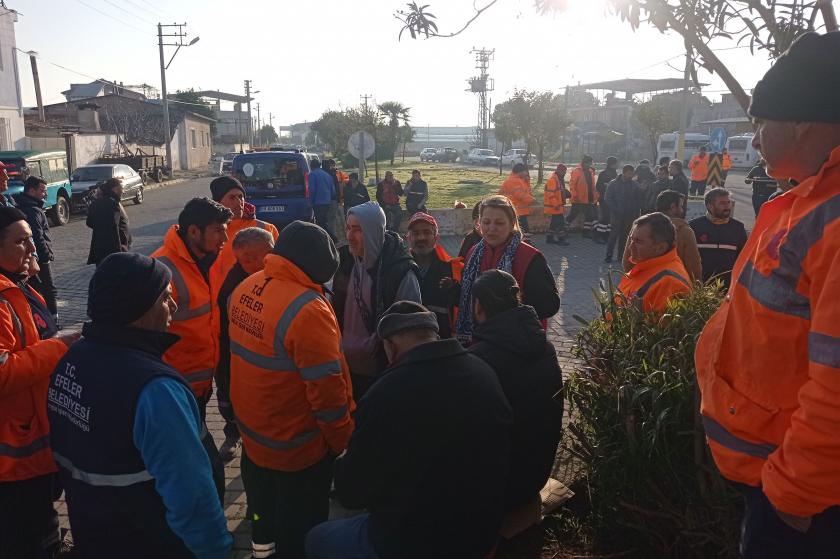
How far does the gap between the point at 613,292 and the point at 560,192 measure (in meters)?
10.8

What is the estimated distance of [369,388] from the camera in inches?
99.8

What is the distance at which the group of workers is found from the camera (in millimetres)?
1574

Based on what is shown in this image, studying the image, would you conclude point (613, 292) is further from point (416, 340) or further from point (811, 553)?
point (811, 553)

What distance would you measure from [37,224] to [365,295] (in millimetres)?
5715

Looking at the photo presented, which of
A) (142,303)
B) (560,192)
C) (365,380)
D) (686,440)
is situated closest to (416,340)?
(142,303)

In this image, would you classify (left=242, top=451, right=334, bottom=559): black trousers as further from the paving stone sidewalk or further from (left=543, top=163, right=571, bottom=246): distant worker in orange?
(left=543, top=163, right=571, bottom=246): distant worker in orange

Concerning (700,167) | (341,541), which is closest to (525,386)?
(341,541)

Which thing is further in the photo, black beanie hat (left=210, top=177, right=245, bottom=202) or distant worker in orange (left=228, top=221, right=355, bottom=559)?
black beanie hat (left=210, top=177, right=245, bottom=202)

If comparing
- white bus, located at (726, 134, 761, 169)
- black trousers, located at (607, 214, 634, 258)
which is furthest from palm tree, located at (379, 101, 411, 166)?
black trousers, located at (607, 214, 634, 258)

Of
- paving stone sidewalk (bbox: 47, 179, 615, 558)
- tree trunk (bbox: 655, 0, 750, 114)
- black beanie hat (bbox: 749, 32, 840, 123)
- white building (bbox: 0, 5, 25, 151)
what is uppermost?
white building (bbox: 0, 5, 25, 151)

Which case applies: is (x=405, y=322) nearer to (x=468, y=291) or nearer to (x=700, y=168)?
(x=468, y=291)

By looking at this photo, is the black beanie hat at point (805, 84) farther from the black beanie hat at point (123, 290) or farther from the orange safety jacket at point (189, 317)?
the orange safety jacket at point (189, 317)

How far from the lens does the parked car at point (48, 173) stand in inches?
677

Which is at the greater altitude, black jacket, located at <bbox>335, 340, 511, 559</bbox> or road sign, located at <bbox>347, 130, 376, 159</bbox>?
road sign, located at <bbox>347, 130, 376, 159</bbox>
